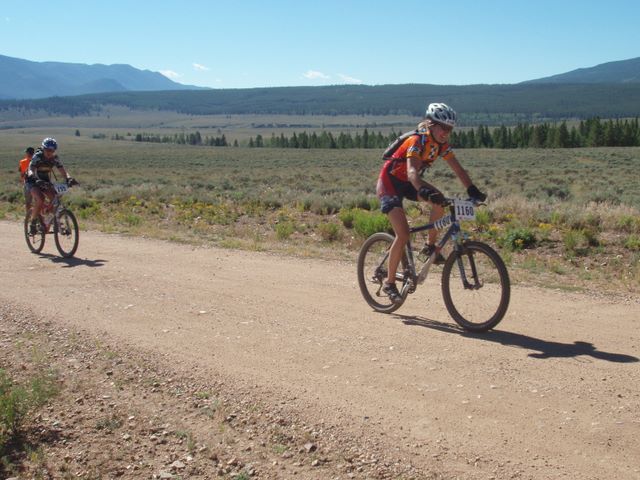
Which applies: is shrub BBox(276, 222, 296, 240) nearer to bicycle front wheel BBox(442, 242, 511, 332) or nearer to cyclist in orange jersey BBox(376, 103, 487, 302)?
cyclist in orange jersey BBox(376, 103, 487, 302)

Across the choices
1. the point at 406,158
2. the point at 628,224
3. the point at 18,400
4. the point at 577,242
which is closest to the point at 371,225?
the point at 577,242

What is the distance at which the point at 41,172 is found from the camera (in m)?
11.1

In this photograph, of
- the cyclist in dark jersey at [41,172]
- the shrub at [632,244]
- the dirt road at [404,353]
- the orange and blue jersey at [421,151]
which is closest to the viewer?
the dirt road at [404,353]

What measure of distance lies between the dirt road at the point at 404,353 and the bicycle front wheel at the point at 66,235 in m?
1.17

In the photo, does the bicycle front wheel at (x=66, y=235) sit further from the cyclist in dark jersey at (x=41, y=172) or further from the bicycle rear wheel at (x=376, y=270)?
the bicycle rear wheel at (x=376, y=270)

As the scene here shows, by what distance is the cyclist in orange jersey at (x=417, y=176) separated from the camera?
6.05 metres

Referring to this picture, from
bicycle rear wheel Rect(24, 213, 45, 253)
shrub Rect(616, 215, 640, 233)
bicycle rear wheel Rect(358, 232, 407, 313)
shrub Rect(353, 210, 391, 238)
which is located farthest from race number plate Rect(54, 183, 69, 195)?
shrub Rect(616, 215, 640, 233)

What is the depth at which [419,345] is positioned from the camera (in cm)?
586

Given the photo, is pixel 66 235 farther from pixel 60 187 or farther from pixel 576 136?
pixel 576 136

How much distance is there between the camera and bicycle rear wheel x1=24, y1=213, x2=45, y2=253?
36.7 ft

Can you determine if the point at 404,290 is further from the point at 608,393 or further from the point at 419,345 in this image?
the point at 608,393

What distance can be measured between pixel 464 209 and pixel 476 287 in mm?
724

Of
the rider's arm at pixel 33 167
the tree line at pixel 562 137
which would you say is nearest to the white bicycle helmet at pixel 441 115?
the rider's arm at pixel 33 167

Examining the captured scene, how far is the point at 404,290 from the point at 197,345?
2096 millimetres
